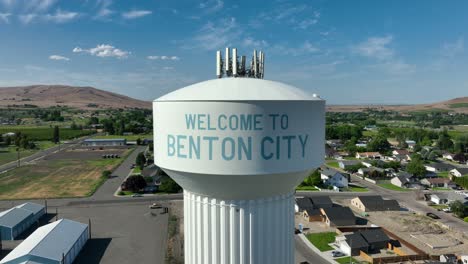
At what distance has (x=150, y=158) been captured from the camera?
7212cm

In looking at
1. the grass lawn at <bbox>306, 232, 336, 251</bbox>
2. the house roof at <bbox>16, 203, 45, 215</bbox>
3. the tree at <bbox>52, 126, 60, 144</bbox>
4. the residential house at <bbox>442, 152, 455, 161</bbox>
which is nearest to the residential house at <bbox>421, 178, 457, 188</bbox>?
the residential house at <bbox>442, 152, 455, 161</bbox>

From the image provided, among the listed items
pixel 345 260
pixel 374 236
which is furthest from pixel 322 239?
pixel 374 236

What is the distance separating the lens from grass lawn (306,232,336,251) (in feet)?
98.9

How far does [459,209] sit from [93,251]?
40115 millimetres

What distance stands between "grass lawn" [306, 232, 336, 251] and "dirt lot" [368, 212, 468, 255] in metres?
7.00

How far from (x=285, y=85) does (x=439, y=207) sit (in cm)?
4424

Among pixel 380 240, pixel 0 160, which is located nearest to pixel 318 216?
pixel 380 240

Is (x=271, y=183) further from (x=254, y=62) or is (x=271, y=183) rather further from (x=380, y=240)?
(x=380, y=240)

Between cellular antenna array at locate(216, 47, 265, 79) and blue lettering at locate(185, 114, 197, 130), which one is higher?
cellular antenna array at locate(216, 47, 265, 79)

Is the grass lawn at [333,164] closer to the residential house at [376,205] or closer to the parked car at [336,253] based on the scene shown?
the residential house at [376,205]

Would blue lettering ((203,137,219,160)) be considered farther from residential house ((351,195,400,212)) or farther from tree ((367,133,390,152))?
tree ((367,133,390,152))

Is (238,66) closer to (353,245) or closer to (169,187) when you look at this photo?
(353,245)

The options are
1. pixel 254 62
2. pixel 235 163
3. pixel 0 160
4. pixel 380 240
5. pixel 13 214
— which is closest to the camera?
pixel 235 163

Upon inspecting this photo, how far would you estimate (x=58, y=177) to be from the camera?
5684 centimetres
